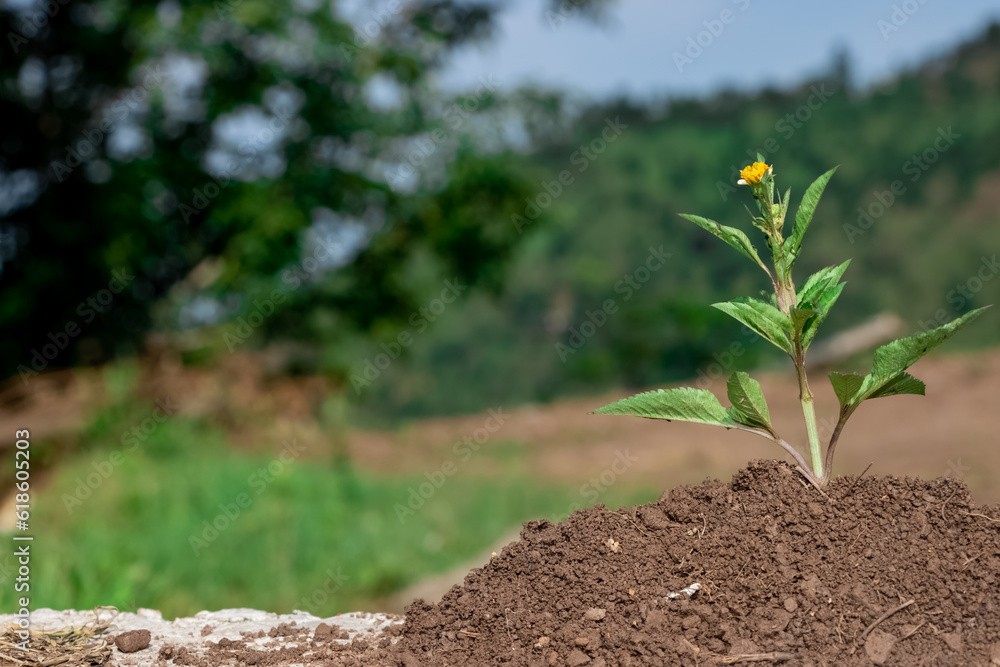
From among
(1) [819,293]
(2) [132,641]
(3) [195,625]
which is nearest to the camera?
(1) [819,293]

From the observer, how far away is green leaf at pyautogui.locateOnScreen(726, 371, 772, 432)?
5.73ft

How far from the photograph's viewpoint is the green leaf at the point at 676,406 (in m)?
1.76

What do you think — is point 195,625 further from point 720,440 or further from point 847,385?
point 720,440

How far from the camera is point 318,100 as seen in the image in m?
9.73

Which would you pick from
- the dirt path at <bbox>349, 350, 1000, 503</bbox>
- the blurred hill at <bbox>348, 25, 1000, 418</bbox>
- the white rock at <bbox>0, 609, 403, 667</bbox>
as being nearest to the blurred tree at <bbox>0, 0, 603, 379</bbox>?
the dirt path at <bbox>349, 350, 1000, 503</bbox>

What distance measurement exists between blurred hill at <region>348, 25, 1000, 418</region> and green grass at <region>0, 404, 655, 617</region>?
14.6m

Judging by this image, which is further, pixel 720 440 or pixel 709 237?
pixel 709 237

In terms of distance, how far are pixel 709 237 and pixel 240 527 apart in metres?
23.7

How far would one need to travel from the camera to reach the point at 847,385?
1.78 meters

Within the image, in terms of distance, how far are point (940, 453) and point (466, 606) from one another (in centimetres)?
592

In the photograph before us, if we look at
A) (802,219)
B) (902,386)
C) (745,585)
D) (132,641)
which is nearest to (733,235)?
(802,219)

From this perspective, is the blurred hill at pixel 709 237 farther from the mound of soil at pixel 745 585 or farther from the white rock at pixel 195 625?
the mound of soil at pixel 745 585

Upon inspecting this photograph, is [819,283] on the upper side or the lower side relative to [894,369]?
upper

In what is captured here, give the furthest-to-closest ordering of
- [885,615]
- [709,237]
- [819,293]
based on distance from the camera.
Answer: [709,237] < [819,293] < [885,615]
